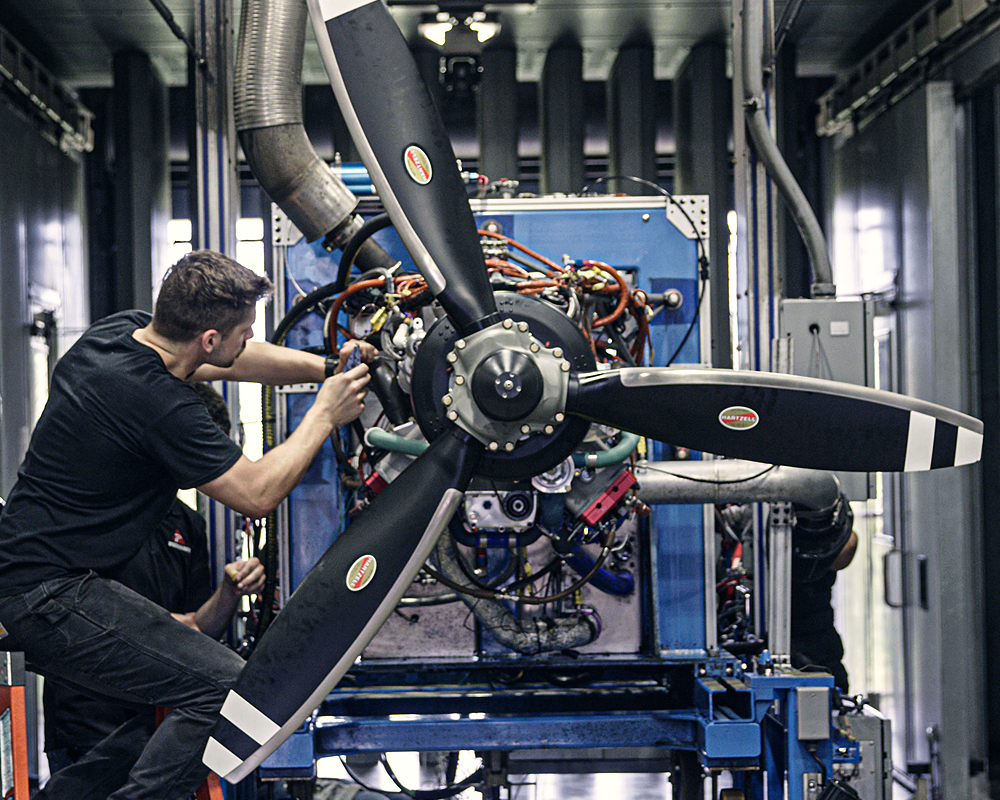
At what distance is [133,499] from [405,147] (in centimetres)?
114

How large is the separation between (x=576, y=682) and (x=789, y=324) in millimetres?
1467

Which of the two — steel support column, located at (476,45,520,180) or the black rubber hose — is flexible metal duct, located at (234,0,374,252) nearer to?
the black rubber hose

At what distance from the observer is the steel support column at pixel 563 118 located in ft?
20.3

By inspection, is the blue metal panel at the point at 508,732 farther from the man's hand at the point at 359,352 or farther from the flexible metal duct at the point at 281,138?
the flexible metal duct at the point at 281,138

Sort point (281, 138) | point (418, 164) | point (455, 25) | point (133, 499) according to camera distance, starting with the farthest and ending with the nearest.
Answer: point (455, 25)
point (281, 138)
point (133, 499)
point (418, 164)

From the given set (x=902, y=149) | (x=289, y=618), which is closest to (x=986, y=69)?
(x=902, y=149)

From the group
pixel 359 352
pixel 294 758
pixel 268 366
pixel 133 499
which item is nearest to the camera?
pixel 133 499

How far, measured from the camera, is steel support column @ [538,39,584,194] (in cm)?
618

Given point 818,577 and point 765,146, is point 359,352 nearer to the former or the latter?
point 765,146

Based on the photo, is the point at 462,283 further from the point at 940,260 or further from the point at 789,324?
the point at 940,260

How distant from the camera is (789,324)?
11.3ft

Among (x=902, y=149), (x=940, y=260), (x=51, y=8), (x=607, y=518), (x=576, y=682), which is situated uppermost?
(x=51, y=8)

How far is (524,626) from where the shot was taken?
3.36 m

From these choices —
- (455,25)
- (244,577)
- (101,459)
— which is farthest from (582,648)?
(455,25)
